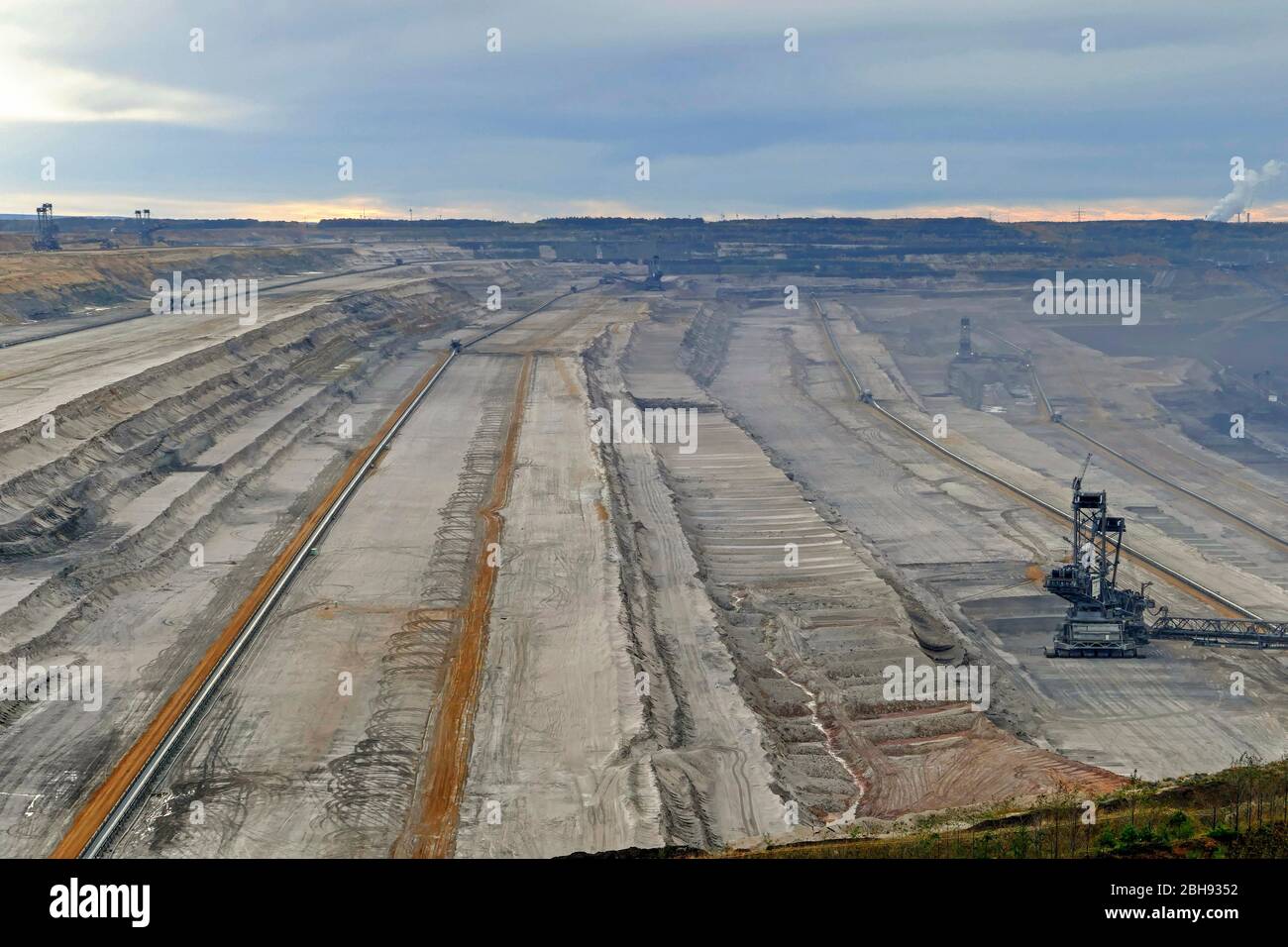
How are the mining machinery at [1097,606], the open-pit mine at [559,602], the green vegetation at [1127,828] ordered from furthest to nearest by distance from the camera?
the mining machinery at [1097,606], the open-pit mine at [559,602], the green vegetation at [1127,828]

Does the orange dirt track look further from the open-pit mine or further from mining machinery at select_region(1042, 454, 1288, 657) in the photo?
mining machinery at select_region(1042, 454, 1288, 657)

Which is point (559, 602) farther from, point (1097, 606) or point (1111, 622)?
point (1097, 606)

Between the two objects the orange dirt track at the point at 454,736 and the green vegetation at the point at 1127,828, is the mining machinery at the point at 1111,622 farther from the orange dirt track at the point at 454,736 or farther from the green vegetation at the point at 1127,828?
the orange dirt track at the point at 454,736

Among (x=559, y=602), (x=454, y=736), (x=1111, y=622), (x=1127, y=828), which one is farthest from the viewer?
(x=1111, y=622)

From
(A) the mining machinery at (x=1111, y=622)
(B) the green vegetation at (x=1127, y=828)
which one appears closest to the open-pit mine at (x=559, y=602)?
(A) the mining machinery at (x=1111, y=622)

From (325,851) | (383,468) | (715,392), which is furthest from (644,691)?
(715,392)

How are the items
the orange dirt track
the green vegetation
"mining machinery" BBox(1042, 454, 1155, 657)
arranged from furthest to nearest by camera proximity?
"mining machinery" BBox(1042, 454, 1155, 657) < the orange dirt track < the green vegetation

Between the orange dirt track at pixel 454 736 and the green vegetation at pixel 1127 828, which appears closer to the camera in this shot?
the green vegetation at pixel 1127 828

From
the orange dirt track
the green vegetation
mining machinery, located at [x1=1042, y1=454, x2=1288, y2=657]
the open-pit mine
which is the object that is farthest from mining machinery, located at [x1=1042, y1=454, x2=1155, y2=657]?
the orange dirt track

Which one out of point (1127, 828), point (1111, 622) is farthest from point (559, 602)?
point (1127, 828)
